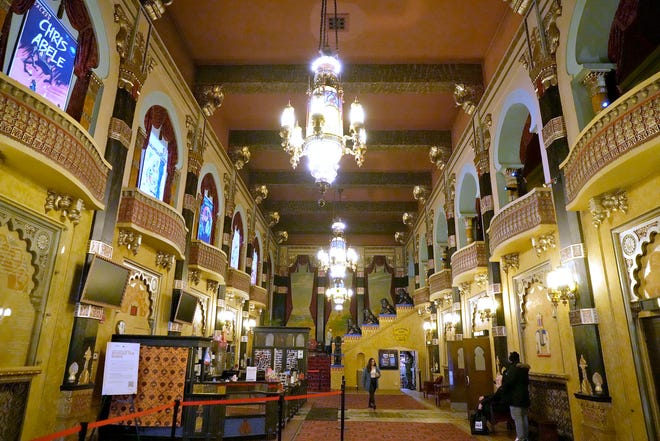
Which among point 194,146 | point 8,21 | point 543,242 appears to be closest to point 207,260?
point 194,146

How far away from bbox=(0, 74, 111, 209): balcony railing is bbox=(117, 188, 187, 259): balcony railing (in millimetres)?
1112

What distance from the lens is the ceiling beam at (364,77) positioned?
10.9 meters

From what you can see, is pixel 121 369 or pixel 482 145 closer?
pixel 121 369

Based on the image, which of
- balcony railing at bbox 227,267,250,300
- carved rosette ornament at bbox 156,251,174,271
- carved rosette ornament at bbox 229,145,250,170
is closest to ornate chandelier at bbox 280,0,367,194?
carved rosette ornament at bbox 156,251,174,271

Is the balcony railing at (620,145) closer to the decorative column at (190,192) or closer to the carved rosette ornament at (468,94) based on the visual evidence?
the carved rosette ornament at (468,94)

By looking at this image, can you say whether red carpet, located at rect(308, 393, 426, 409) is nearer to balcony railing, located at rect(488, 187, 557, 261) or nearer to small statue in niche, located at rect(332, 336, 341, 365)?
small statue in niche, located at rect(332, 336, 341, 365)

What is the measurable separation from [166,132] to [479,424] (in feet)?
30.8

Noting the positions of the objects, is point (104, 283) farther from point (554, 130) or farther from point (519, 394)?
point (554, 130)

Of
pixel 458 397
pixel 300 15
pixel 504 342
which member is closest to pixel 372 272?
pixel 458 397

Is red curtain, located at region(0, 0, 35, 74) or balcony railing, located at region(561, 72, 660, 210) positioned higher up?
red curtain, located at region(0, 0, 35, 74)

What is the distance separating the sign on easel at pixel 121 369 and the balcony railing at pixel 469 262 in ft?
25.8

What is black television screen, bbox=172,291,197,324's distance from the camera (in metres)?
9.59

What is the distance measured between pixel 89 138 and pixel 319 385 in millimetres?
14983

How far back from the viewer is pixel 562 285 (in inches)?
260
